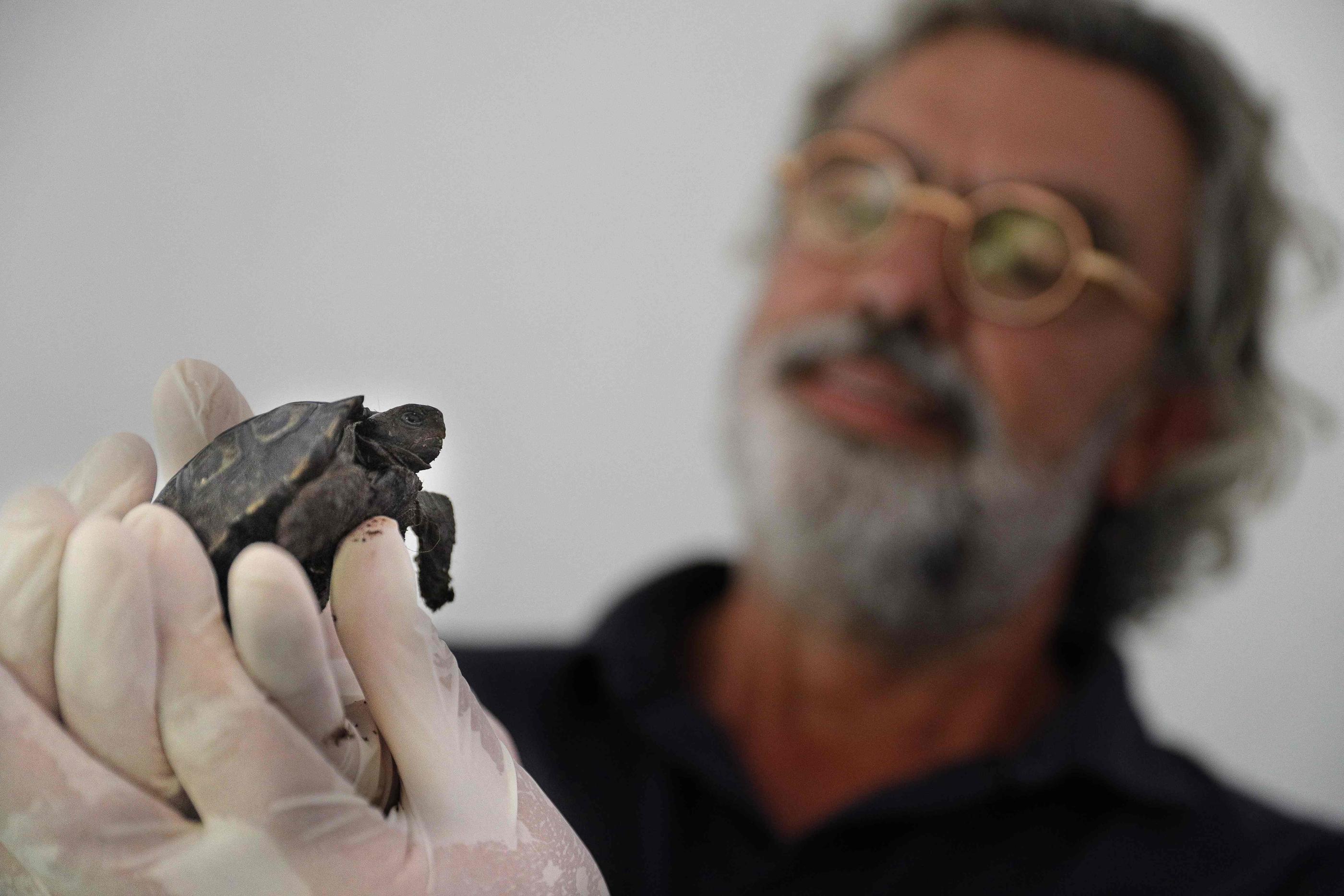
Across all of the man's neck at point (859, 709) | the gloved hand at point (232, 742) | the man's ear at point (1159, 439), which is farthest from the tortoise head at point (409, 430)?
the man's ear at point (1159, 439)

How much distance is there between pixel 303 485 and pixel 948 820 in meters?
1.26

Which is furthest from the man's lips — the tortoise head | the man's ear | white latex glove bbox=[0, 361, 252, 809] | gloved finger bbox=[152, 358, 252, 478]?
white latex glove bbox=[0, 361, 252, 809]

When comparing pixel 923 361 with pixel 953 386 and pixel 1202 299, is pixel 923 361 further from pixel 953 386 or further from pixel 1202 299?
pixel 1202 299

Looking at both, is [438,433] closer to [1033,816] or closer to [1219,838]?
[1033,816]

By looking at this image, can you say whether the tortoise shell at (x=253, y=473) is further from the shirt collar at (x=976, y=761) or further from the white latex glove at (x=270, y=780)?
the shirt collar at (x=976, y=761)

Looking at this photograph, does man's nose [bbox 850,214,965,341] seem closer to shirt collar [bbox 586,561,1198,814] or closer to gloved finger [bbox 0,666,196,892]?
shirt collar [bbox 586,561,1198,814]

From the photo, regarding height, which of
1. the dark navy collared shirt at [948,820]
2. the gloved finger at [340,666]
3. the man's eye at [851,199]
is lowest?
the dark navy collared shirt at [948,820]

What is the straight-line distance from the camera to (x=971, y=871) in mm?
1478

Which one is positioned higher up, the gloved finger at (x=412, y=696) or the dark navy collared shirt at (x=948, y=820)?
the gloved finger at (x=412, y=696)

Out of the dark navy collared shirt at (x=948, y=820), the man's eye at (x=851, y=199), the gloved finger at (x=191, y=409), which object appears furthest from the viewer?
the man's eye at (x=851, y=199)

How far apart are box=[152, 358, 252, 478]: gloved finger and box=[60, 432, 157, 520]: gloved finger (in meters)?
0.03

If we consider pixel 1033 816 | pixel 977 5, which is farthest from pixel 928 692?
pixel 977 5

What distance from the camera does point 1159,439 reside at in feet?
6.44

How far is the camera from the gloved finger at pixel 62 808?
1.78 feet
